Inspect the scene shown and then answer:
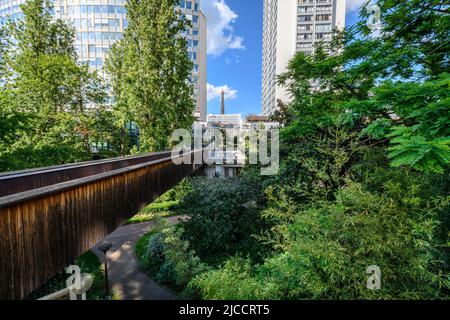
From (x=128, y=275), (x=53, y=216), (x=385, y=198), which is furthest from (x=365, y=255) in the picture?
(x=128, y=275)

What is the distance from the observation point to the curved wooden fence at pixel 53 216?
2576 millimetres

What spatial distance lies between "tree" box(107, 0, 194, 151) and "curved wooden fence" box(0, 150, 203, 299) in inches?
333

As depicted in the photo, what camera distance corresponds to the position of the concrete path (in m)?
6.83

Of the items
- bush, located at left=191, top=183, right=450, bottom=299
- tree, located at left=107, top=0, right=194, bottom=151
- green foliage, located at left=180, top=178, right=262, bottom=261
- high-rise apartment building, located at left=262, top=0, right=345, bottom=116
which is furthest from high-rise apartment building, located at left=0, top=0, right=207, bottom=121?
bush, located at left=191, top=183, right=450, bottom=299

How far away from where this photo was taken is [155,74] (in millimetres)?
13414

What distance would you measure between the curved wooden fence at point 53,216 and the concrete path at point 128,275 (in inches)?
128

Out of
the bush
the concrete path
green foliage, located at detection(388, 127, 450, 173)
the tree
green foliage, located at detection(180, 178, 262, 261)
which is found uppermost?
the tree

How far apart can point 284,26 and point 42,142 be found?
51.5m

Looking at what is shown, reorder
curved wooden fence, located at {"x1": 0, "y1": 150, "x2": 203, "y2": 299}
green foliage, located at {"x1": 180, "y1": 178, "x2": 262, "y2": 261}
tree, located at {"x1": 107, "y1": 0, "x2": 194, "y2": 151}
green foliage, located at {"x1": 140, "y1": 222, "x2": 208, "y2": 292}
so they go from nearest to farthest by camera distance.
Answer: curved wooden fence, located at {"x1": 0, "y1": 150, "x2": 203, "y2": 299}
green foliage, located at {"x1": 140, "y1": 222, "x2": 208, "y2": 292}
green foliage, located at {"x1": 180, "y1": 178, "x2": 262, "y2": 261}
tree, located at {"x1": 107, "y1": 0, "x2": 194, "y2": 151}

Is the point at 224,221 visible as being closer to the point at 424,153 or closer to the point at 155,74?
the point at 424,153

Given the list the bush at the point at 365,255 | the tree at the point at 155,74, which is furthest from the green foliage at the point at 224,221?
the tree at the point at 155,74

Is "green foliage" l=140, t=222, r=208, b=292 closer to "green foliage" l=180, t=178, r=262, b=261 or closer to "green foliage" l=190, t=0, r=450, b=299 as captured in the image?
"green foliage" l=180, t=178, r=262, b=261

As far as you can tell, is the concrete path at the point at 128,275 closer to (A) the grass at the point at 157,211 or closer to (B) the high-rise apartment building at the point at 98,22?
(A) the grass at the point at 157,211
